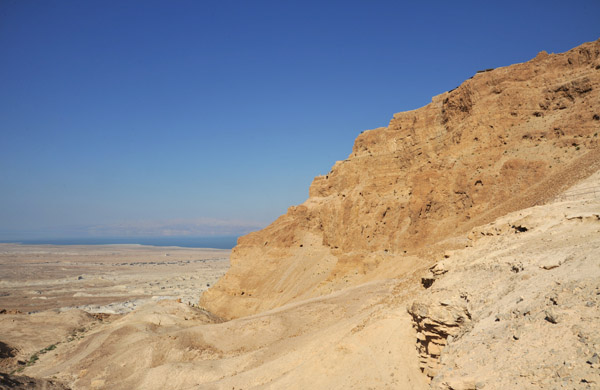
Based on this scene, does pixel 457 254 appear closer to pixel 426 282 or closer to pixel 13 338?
pixel 426 282

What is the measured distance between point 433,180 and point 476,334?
2232 cm

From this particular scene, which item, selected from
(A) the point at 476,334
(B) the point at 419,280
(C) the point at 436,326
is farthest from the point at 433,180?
(A) the point at 476,334

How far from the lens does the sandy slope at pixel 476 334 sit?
5949 millimetres

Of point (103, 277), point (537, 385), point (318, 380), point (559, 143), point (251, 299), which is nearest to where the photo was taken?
point (537, 385)

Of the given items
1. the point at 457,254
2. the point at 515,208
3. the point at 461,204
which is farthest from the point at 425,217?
the point at 457,254

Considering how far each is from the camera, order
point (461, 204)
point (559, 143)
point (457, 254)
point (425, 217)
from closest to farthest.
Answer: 1. point (457, 254)
2. point (559, 143)
3. point (461, 204)
4. point (425, 217)

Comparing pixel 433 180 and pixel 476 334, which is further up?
pixel 433 180

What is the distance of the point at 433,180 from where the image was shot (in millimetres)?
28359

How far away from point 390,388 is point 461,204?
20.2m

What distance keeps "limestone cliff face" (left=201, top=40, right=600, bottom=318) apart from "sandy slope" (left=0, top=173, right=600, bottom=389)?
6765 millimetres

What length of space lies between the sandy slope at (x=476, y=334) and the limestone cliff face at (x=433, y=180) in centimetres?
676

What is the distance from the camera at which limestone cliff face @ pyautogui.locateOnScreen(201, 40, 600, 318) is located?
23.2m

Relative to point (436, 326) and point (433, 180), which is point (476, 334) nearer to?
point (436, 326)

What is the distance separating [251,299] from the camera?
115 feet
